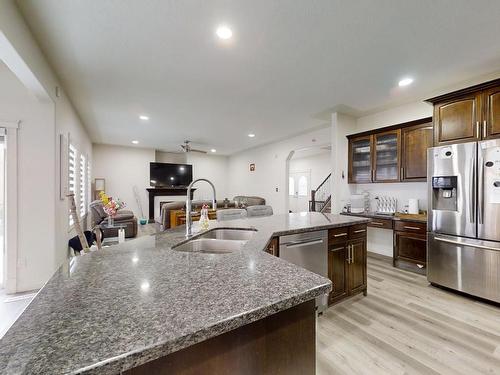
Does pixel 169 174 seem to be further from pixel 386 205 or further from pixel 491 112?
pixel 491 112

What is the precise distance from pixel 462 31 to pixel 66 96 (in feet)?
16.4

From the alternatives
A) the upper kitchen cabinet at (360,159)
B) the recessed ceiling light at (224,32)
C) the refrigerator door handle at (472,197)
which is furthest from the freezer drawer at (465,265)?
the recessed ceiling light at (224,32)

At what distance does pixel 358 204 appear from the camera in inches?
169

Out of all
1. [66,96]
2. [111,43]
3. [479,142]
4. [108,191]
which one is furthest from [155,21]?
[108,191]

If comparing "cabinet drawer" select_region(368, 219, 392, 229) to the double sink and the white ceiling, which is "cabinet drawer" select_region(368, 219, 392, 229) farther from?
the double sink

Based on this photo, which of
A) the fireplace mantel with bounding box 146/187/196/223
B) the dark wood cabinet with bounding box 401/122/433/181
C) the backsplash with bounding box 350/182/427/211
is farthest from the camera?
the fireplace mantel with bounding box 146/187/196/223

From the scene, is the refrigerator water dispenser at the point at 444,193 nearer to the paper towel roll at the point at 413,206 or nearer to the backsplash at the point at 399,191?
the paper towel roll at the point at 413,206

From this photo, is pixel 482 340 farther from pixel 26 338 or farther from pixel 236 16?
pixel 236 16

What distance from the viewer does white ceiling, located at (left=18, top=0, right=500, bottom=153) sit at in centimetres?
193

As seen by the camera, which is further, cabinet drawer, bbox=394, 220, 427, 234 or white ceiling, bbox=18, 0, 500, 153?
cabinet drawer, bbox=394, 220, 427, 234

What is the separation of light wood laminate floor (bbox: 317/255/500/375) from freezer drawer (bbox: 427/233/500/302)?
0.48 feet

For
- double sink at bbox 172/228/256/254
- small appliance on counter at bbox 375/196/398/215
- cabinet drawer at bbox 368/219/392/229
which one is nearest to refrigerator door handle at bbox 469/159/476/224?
cabinet drawer at bbox 368/219/392/229

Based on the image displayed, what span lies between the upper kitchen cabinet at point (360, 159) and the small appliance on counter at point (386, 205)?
1.58ft

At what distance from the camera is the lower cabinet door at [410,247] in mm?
3299
